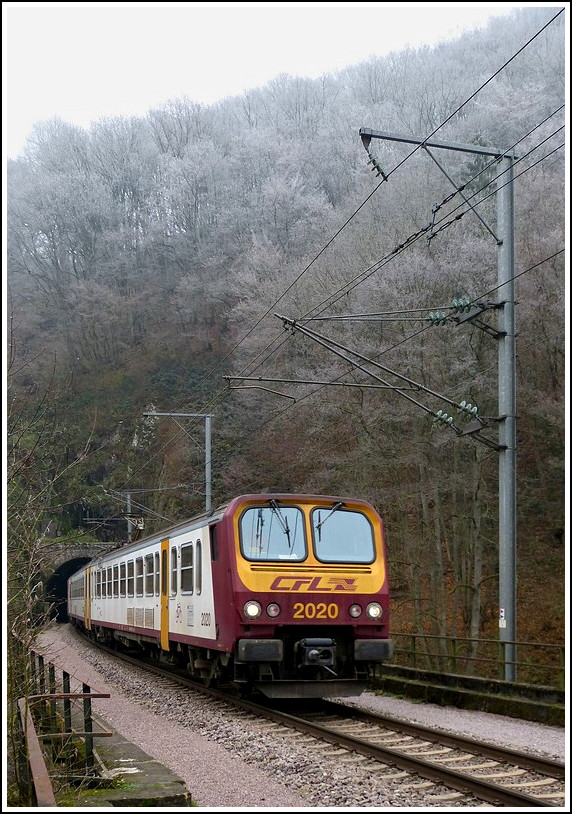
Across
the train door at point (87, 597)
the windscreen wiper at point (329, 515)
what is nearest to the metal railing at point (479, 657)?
the windscreen wiper at point (329, 515)

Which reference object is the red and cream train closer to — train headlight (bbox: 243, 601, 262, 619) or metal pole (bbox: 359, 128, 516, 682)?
train headlight (bbox: 243, 601, 262, 619)

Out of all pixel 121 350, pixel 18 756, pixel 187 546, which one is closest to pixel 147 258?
pixel 121 350

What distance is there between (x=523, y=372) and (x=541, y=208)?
367cm

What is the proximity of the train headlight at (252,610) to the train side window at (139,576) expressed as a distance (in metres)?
7.48

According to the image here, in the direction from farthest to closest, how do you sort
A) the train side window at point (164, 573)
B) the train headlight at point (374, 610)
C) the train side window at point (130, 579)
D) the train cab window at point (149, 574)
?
the train side window at point (130, 579) < the train cab window at point (149, 574) < the train side window at point (164, 573) < the train headlight at point (374, 610)

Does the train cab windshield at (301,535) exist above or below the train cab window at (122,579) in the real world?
above

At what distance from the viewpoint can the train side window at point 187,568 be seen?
13.2 meters

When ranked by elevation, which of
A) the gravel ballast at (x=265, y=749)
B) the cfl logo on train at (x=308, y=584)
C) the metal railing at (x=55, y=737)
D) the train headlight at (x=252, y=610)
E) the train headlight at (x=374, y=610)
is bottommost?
the gravel ballast at (x=265, y=749)

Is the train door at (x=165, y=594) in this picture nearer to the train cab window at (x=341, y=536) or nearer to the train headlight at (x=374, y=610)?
the train cab window at (x=341, y=536)

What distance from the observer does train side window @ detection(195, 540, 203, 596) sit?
40.8ft

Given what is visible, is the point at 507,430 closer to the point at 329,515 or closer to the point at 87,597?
the point at 329,515

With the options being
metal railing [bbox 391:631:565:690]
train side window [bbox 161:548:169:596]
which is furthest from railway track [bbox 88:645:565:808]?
metal railing [bbox 391:631:565:690]

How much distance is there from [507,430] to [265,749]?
6090mm

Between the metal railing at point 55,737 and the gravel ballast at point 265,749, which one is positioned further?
the gravel ballast at point 265,749
